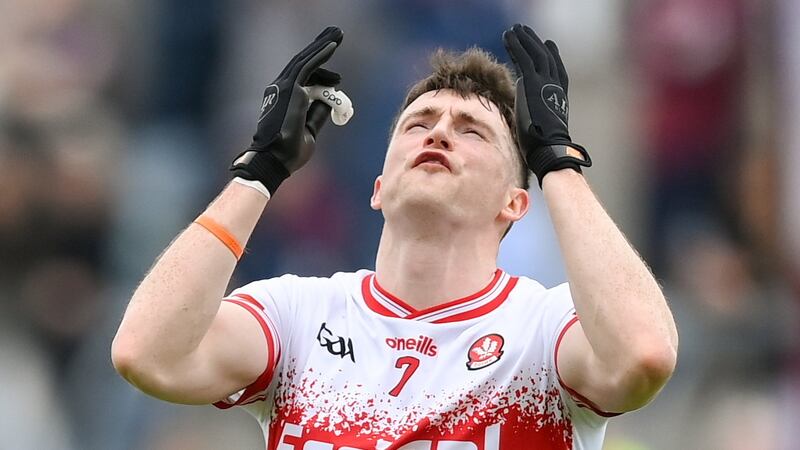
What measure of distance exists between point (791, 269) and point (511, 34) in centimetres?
361

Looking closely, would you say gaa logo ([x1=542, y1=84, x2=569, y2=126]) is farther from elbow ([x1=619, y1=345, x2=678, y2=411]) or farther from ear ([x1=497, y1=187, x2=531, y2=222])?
elbow ([x1=619, y1=345, x2=678, y2=411])

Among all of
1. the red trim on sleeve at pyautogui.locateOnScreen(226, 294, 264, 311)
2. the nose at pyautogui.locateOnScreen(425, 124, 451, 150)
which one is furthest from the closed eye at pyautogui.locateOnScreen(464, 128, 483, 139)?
the red trim on sleeve at pyautogui.locateOnScreen(226, 294, 264, 311)

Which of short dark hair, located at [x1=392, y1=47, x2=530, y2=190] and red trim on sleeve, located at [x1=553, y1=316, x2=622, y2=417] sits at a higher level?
short dark hair, located at [x1=392, y1=47, x2=530, y2=190]

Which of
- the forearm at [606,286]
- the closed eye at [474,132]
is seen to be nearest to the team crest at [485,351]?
the forearm at [606,286]

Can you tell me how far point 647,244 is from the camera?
7594mm

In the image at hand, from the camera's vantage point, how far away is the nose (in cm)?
464

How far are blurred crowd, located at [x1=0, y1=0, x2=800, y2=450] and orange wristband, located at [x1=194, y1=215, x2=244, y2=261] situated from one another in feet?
10.3

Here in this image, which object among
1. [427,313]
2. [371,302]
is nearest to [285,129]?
[371,302]

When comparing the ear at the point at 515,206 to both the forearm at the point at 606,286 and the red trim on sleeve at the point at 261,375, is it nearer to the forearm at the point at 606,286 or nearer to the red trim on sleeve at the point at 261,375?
the forearm at the point at 606,286

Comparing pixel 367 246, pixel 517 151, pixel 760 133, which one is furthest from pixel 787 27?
pixel 517 151

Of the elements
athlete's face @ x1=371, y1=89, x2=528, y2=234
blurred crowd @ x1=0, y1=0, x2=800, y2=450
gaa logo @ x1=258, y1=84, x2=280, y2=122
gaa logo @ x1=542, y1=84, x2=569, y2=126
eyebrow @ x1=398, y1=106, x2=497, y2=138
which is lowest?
blurred crowd @ x1=0, y1=0, x2=800, y2=450

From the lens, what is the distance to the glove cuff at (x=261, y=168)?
14.1 feet

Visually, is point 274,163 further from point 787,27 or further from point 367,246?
point 787,27

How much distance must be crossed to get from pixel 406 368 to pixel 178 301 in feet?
2.56
